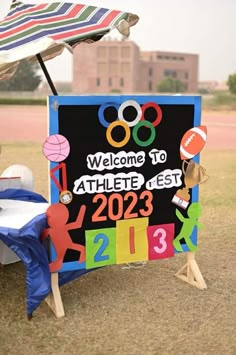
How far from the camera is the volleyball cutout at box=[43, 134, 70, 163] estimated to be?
2.83m

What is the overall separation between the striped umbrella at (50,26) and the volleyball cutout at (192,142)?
72cm

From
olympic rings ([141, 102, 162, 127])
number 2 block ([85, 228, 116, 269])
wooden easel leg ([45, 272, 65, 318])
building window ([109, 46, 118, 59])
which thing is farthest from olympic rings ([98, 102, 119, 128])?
building window ([109, 46, 118, 59])

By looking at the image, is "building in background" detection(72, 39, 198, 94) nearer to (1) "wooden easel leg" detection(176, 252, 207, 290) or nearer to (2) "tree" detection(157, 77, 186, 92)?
(2) "tree" detection(157, 77, 186, 92)

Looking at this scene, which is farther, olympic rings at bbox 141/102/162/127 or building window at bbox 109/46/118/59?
Answer: building window at bbox 109/46/118/59

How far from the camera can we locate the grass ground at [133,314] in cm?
266

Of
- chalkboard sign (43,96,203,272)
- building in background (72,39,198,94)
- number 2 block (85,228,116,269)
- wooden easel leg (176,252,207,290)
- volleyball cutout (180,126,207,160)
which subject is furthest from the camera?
building in background (72,39,198,94)

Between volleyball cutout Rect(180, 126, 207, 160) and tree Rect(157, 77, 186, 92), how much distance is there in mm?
76779

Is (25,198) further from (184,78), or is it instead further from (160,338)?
(184,78)

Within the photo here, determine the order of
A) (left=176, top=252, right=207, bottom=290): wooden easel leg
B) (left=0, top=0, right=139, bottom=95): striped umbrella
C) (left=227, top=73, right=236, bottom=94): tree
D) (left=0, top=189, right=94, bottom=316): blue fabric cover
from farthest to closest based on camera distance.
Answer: (left=227, top=73, right=236, bottom=94): tree → (left=176, top=252, right=207, bottom=290): wooden easel leg → (left=0, top=189, right=94, bottom=316): blue fabric cover → (left=0, top=0, right=139, bottom=95): striped umbrella

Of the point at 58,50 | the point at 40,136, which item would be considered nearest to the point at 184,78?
the point at 40,136

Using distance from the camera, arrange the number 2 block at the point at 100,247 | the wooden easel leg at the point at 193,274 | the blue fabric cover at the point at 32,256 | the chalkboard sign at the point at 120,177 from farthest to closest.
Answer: the wooden easel leg at the point at 193,274, the number 2 block at the point at 100,247, the chalkboard sign at the point at 120,177, the blue fabric cover at the point at 32,256

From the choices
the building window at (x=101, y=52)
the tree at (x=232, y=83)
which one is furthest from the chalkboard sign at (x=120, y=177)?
the building window at (x=101, y=52)

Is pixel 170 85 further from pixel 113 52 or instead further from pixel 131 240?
pixel 131 240

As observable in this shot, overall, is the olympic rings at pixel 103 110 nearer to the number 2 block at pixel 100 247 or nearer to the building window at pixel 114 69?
the number 2 block at pixel 100 247
